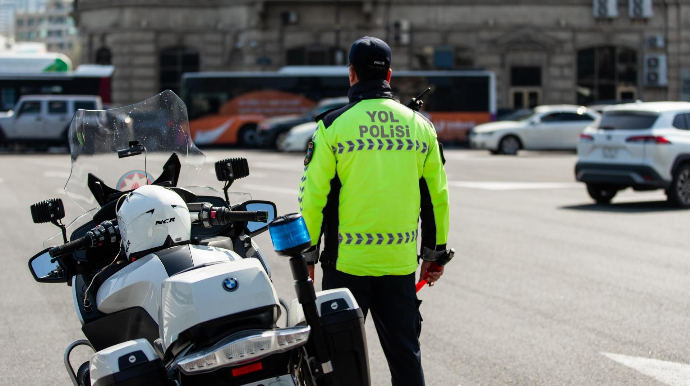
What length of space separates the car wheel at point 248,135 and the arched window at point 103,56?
1144 cm

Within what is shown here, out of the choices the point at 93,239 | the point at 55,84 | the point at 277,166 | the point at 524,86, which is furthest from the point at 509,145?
the point at 93,239

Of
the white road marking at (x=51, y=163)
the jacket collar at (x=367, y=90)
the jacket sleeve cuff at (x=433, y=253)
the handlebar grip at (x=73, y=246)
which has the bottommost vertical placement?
the white road marking at (x=51, y=163)

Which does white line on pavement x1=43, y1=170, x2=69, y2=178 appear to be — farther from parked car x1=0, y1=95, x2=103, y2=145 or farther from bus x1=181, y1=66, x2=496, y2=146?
bus x1=181, y1=66, x2=496, y2=146

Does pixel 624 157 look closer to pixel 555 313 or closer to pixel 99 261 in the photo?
pixel 555 313

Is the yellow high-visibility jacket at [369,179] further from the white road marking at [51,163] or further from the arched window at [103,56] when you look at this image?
the arched window at [103,56]

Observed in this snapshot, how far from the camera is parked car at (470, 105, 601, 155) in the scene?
30141mm

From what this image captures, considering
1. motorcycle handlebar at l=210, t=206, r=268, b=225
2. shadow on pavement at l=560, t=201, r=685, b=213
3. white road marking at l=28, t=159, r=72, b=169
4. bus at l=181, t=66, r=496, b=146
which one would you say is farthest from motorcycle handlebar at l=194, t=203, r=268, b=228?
bus at l=181, t=66, r=496, b=146

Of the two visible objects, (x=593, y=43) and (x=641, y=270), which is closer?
(x=641, y=270)

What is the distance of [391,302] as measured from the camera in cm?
388

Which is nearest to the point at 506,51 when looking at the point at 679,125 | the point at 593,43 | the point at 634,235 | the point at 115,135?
the point at 593,43

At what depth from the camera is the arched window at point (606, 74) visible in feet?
144

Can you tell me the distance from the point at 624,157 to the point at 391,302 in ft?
37.1

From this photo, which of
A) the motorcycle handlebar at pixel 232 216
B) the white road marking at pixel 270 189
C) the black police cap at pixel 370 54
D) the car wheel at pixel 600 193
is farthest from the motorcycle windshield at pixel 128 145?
the white road marking at pixel 270 189

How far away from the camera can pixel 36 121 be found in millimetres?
33188
